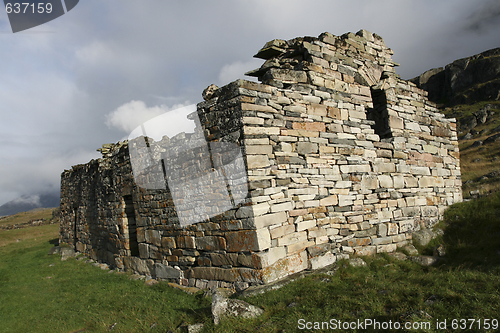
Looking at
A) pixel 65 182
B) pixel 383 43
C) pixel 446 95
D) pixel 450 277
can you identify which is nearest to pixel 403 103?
pixel 383 43

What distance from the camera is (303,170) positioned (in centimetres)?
580

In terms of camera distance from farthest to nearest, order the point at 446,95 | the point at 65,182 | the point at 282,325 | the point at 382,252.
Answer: the point at 446,95
the point at 65,182
the point at 382,252
the point at 282,325

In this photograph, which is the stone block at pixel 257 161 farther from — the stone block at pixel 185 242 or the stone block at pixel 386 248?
the stone block at pixel 386 248

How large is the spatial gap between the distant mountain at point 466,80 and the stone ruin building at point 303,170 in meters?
54.0

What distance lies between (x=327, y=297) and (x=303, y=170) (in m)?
2.40

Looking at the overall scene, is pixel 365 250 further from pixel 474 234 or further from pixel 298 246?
pixel 474 234

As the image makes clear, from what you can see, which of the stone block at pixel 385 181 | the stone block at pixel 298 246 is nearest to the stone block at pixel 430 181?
the stone block at pixel 385 181

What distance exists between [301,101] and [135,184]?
5.46m

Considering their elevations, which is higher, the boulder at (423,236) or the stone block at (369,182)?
the stone block at (369,182)

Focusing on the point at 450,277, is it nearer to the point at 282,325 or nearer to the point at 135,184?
the point at 282,325

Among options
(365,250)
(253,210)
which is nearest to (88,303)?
(253,210)

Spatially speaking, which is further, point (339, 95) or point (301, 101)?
point (339, 95)

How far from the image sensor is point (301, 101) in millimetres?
6016

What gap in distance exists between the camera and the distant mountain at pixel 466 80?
49.5 metres
